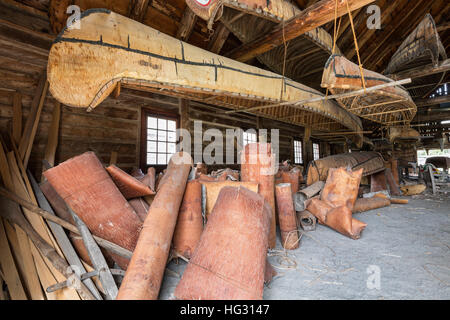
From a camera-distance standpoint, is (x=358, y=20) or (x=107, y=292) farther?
(x=358, y=20)

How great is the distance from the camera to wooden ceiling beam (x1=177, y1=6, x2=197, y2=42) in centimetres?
425

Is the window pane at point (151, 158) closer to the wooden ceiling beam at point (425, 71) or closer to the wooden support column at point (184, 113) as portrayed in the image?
the wooden support column at point (184, 113)

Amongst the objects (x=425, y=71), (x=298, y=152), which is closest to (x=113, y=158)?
(x=298, y=152)

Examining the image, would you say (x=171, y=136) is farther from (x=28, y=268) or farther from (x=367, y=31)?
(x=367, y=31)

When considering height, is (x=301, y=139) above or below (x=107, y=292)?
above

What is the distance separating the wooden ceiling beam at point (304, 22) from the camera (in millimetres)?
2559

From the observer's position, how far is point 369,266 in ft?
6.05

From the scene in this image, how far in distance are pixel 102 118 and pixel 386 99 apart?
6035 mm

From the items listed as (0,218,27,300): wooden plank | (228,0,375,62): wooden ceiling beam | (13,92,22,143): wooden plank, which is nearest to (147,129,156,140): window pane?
(13,92,22,143): wooden plank

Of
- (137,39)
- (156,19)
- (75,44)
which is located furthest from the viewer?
(156,19)

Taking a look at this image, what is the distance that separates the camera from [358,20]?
574 cm

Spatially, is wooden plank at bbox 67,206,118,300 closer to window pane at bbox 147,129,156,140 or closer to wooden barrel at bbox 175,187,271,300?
wooden barrel at bbox 175,187,271,300

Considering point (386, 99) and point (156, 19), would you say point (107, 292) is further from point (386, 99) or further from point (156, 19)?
point (386, 99)
